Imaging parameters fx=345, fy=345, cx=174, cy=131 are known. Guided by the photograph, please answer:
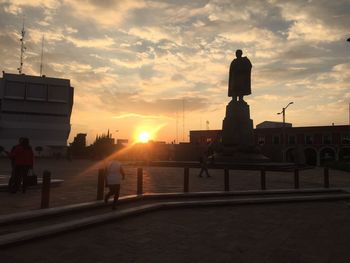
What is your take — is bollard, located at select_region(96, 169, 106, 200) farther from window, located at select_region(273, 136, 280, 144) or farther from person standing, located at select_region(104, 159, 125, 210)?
window, located at select_region(273, 136, 280, 144)

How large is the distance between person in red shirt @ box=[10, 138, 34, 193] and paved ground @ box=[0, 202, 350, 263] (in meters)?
4.22

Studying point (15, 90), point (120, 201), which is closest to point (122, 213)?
point (120, 201)

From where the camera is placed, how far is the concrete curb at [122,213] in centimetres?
601

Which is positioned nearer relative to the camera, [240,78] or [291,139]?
[240,78]

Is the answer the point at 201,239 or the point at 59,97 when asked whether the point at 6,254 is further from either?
the point at 59,97

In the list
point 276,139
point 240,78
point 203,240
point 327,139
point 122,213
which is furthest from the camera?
point 276,139

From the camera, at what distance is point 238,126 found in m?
29.2

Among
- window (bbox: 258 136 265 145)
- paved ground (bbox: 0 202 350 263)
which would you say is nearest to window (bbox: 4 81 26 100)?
window (bbox: 258 136 265 145)

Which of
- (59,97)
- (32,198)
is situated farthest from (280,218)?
(59,97)

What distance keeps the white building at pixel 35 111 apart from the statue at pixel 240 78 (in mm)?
49304

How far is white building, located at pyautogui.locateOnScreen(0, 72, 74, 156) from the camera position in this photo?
2739 inches

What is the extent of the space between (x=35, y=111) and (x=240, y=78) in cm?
5430

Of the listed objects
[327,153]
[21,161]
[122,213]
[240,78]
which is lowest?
[122,213]

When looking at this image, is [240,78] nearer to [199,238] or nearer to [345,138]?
[199,238]
